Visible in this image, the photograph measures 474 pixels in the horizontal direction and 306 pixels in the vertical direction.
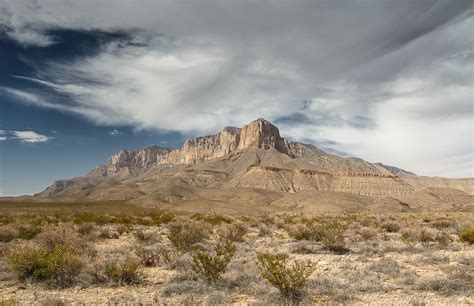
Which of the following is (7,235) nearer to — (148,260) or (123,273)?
(148,260)

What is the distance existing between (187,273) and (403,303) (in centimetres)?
620

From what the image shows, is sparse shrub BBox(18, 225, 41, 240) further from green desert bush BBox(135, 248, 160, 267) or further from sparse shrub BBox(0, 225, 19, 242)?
green desert bush BBox(135, 248, 160, 267)

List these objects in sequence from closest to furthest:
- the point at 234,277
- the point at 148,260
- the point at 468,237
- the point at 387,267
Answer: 1. the point at 234,277
2. the point at 387,267
3. the point at 148,260
4. the point at 468,237

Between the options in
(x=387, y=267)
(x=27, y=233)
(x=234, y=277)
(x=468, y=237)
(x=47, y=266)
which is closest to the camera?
(x=47, y=266)

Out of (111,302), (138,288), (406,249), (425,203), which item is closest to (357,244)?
(406,249)

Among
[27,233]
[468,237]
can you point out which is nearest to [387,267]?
[468,237]

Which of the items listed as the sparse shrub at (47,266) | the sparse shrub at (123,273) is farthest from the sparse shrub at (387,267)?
the sparse shrub at (47,266)

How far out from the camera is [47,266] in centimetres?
1031

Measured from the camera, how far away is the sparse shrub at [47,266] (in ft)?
33.3

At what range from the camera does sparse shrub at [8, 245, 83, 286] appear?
10.2 m

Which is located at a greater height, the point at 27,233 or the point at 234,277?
the point at 27,233

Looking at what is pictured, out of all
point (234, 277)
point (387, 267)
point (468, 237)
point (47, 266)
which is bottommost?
point (234, 277)

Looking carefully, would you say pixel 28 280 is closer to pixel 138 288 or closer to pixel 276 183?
pixel 138 288

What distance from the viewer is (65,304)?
26.4 feet
